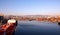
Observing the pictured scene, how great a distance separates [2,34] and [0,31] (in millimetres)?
272

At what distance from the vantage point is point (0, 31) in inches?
366

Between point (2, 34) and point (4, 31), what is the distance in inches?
11.9

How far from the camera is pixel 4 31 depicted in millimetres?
9453

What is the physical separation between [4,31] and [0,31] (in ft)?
1.03

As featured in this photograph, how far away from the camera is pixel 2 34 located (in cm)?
926
